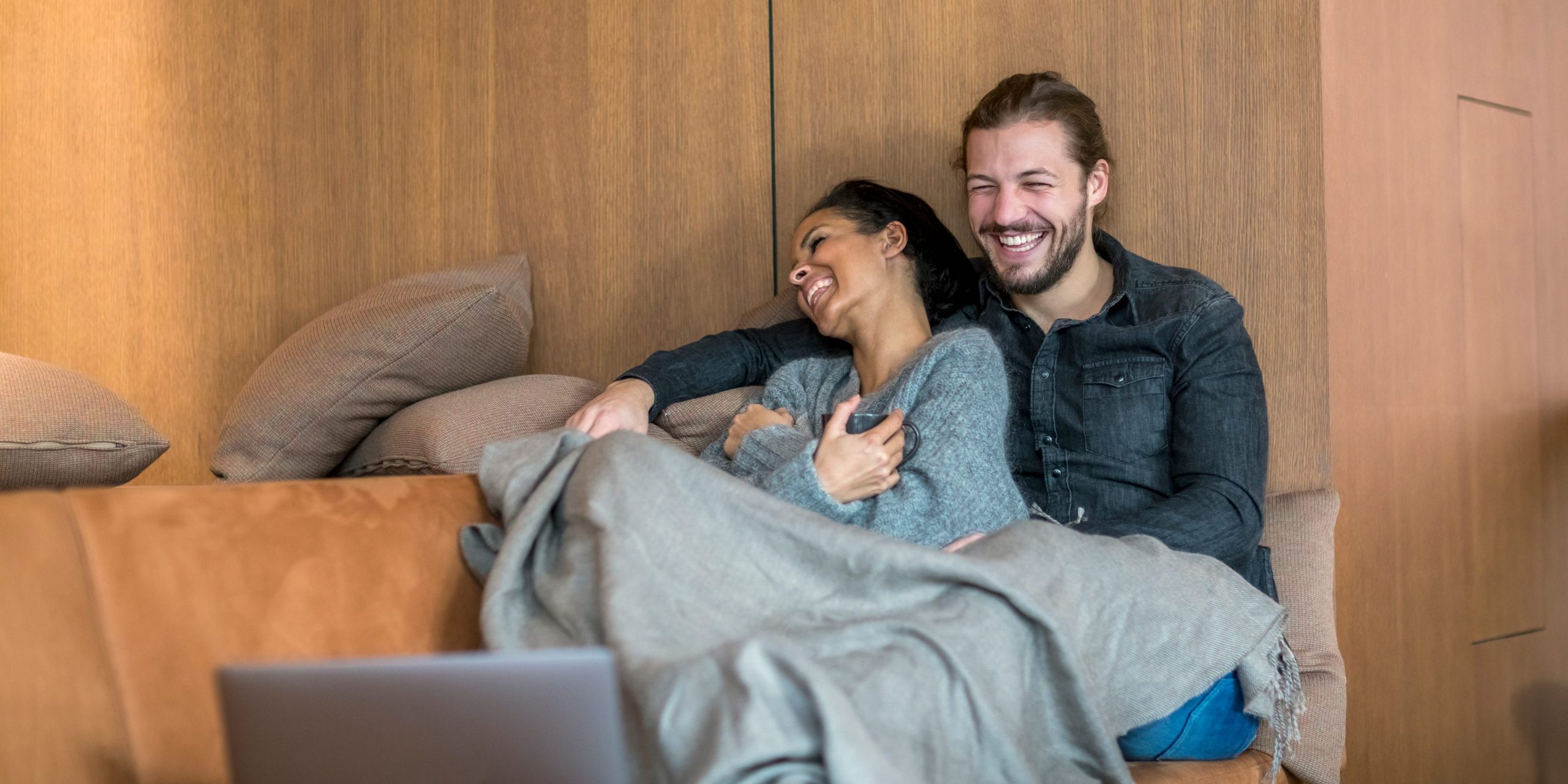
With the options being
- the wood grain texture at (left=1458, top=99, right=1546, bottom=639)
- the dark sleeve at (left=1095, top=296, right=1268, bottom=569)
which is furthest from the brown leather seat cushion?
the wood grain texture at (left=1458, top=99, right=1546, bottom=639)

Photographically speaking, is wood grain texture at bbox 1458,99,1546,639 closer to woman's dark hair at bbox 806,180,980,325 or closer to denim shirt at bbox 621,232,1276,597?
denim shirt at bbox 621,232,1276,597

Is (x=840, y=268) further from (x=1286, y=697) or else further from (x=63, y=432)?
(x=63, y=432)

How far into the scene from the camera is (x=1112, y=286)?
1985 millimetres

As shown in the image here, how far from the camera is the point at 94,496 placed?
1.19 m

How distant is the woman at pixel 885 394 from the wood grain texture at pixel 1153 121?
286mm

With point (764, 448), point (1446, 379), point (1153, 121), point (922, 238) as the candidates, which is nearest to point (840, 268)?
point (922, 238)

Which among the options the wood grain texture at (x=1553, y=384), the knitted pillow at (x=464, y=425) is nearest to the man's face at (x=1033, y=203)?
the knitted pillow at (x=464, y=425)

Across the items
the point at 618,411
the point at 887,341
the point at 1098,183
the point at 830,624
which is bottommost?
the point at 830,624

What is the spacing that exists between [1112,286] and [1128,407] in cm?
24

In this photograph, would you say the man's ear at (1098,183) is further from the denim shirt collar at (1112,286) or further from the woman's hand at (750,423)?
the woman's hand at (750,423)

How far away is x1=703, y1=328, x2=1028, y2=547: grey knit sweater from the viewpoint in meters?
1.61

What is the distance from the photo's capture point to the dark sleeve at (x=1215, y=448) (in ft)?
5.40

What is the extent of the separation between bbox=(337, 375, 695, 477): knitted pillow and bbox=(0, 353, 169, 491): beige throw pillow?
35 centimetres

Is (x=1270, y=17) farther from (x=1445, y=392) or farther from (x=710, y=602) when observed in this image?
(x=710, y=602)
